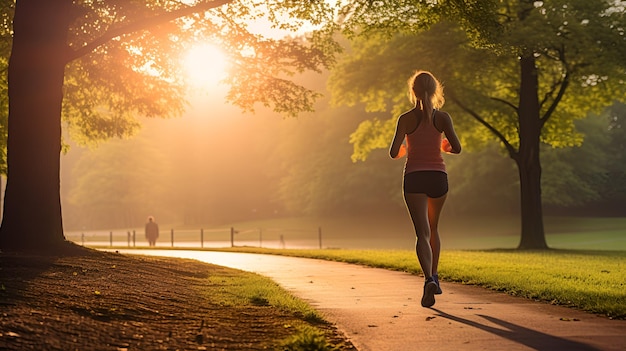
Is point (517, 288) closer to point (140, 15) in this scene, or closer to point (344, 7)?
point (344, 7)

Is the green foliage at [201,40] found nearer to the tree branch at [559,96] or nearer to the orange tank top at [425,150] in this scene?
the orange tank top at [425,150]

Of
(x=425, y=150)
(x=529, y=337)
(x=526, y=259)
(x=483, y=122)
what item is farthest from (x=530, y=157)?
(x=529, y=337)

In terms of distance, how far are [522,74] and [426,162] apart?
19.2 meters

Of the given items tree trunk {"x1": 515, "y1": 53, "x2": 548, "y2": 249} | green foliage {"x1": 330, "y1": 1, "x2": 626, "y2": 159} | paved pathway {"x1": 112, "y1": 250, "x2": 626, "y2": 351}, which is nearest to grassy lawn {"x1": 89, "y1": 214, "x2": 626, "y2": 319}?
paved pathway {"x1": 112, "y1": 250, "x2": 626, "y2": 351}

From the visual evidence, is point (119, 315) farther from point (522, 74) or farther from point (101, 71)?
point (522, 74)

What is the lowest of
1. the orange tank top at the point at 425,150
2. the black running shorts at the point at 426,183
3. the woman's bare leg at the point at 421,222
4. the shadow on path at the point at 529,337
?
the shadow on path at the point at 529,337

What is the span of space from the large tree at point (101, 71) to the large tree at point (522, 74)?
5.15 meters

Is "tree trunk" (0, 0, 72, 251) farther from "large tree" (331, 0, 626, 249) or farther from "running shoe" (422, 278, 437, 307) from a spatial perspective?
"large tree" (331, 0, 626, 249)

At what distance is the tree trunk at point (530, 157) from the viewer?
25.4 m

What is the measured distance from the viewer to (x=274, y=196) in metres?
79.6

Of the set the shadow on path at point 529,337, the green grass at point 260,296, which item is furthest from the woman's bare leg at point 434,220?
the green grass at point 260,296

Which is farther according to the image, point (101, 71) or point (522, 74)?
point (522, 74)

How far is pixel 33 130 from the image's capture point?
1220cm

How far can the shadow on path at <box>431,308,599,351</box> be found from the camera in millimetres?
5477
